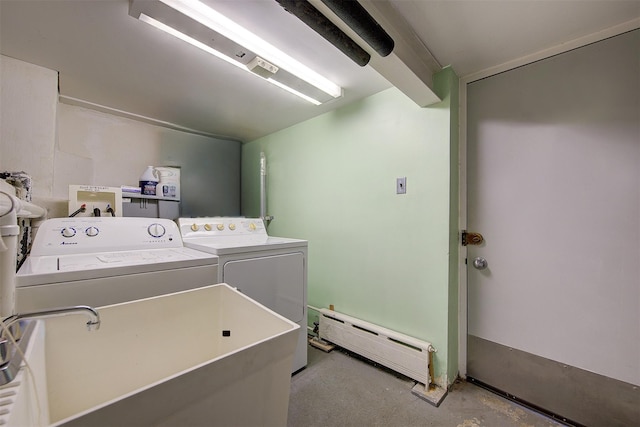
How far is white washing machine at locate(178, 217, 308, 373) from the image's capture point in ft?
5.07

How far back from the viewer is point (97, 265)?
1.15m

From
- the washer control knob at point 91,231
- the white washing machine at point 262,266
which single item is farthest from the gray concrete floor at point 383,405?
the washer control knob at point 91,231

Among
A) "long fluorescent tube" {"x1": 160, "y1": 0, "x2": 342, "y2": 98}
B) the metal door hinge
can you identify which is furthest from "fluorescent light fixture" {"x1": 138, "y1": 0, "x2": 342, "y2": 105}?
the metal door hinge

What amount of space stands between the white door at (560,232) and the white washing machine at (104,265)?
1820mm

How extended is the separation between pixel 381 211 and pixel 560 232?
3.48 ft

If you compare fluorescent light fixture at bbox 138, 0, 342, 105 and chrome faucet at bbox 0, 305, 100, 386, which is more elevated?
fluorescent light fixture at bbox 138, 0, 342, 105

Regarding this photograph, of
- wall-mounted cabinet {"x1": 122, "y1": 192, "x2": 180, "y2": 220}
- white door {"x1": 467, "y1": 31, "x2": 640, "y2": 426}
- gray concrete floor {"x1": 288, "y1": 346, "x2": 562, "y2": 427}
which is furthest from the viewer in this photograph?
wall-mounted cabinet {"x1": 122, "y1": 192, "x2": 180, "y2": 220}

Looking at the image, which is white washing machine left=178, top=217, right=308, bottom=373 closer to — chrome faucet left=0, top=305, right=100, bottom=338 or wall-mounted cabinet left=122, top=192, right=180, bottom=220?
wall-mounted cabinet left=122, top=192, right=180, bottom=220

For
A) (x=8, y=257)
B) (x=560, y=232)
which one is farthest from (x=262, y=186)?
(x=560, y=232)

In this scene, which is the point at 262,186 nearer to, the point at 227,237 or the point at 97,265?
the point at 227,237

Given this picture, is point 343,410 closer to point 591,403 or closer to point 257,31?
point 591,403

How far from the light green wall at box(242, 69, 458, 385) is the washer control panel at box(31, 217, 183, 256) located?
4.16ft

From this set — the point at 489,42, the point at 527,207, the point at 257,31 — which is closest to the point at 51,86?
the point at 257,31

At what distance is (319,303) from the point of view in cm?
247
